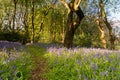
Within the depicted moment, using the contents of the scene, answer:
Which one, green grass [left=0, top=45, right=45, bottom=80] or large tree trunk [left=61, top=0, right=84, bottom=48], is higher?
large tree trunk [left=61, top=0, right=84, bottom=48]

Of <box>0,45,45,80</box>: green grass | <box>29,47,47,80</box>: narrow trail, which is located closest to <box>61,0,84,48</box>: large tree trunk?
<box>29,47,47,80</box>: narrow trail

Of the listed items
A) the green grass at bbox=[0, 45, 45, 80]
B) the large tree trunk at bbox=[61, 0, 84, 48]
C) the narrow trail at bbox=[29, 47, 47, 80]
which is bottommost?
the narrow trail at bbox=[29, 47, 47, 80]

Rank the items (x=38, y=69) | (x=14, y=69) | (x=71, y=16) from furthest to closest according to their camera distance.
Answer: (x=71, y=16) → (x=38, y=69) → (x=14, y=69)

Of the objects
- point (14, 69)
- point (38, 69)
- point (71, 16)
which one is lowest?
point (38, 69)

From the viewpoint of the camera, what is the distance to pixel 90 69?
6.60 metres

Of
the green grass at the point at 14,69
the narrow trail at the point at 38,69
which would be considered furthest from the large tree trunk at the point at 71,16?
the green grass at the point at 14,69

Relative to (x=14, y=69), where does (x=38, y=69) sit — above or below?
below

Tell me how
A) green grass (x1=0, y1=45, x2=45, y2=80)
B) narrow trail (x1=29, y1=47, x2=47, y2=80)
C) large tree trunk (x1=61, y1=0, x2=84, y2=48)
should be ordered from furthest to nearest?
large tree trunk (x1=61, y1=0, x2=84, y2=48) → narrow trail (x1=29, y1=47, x2=47, y2=80) → green grass (x1=0, y1=45, x2=45, y2=80)

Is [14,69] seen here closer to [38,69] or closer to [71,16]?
[38,69]

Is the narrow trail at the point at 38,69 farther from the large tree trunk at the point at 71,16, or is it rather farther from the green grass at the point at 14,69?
the large tree trunk at the point at 71,16

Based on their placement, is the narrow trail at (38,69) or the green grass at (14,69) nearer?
the green grass at (14,69)

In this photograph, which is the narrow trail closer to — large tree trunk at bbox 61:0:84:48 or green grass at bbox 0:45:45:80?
green grass at bbox 0:45:45:80

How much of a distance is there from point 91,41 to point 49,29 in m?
16.8

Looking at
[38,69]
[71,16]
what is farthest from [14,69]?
[71,16]
